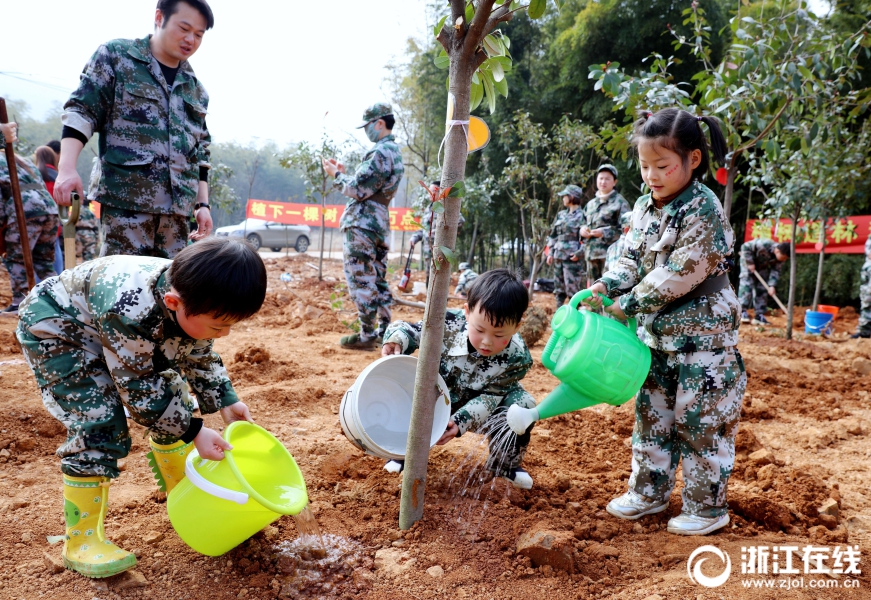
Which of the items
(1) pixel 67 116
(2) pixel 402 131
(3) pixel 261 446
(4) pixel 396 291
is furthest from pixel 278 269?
(3) pixel 261 446

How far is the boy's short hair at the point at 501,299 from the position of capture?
202 centimetres

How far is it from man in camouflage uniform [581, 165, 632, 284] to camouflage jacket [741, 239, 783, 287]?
334 cm

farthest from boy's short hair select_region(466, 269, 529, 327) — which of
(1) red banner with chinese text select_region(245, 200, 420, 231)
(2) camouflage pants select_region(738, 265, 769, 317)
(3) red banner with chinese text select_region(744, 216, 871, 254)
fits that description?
(1) red banner with chinese text select_region(245, 200, 420, 231)

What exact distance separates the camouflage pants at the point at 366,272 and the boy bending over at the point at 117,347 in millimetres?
2910

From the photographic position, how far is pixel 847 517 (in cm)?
217

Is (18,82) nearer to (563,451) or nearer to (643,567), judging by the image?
(563,451)

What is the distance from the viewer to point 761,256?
8.73m

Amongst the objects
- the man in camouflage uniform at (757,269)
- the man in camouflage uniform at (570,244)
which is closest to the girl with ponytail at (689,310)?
the man in camouflage uniform at (570,244)

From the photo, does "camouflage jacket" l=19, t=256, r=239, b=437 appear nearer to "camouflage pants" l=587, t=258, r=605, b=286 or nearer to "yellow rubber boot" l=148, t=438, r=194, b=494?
"yellow rubber boot" l=148, t=438, r=194, b=494

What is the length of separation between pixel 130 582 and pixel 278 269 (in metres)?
11.1

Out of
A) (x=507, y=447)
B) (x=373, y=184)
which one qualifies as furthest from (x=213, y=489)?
(x=373, y=184)

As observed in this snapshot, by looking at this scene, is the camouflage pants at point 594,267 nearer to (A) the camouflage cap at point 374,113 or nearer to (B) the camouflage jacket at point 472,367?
(A) the camouflage cap at point 374,113

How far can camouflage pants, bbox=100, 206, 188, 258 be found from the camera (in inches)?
95.9

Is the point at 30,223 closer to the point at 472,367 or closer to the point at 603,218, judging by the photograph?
the point at 472,367
